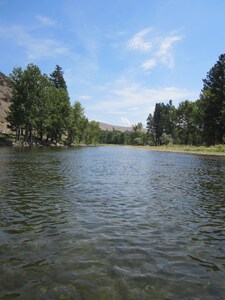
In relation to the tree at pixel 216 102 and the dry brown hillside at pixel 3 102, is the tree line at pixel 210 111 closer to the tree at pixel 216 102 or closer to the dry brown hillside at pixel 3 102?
the tree at pixel 216 102

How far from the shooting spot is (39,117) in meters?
86.2

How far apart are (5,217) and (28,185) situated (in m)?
7.48

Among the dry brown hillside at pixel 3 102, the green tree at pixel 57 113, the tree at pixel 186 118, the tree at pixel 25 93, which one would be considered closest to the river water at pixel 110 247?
the tree at pixel 25 93

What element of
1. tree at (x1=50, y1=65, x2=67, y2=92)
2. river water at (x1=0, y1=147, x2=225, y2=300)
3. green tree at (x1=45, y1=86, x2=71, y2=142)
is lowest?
river water at (x1=0, y1=147, x2=225, y2=300)

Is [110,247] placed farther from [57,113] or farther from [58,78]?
[58,78]

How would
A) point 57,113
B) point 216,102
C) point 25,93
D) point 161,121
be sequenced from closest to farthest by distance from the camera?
point 25,93 < point 216,102 < point 57,113 < point 161,121

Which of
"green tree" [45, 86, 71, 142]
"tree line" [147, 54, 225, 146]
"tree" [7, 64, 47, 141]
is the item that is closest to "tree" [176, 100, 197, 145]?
"tree line" [147, 54, 225, 146]

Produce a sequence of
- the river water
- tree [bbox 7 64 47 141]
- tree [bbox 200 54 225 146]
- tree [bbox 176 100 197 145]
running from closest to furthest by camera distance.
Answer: the river water, tree [bbox 7 64 47 141], tree [bbox 200 54 225 146], tree [bbox 176 100 197 145]

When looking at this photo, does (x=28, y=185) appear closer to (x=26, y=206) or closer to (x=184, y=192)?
(x=26, y=206)

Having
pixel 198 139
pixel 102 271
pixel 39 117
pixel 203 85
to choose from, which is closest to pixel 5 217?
pixel 102 271

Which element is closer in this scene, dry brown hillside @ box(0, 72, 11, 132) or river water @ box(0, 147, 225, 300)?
river water @ box(0, 147, 225, 300)

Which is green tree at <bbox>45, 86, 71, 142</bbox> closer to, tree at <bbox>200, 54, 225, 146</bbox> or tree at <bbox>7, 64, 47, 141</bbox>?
tree at <bbox>7, 64, 47, 141</bbox>

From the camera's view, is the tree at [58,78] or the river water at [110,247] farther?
the tree at [58,78]

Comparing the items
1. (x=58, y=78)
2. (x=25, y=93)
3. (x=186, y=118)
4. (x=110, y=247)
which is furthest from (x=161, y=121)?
(x=110, y=247)
